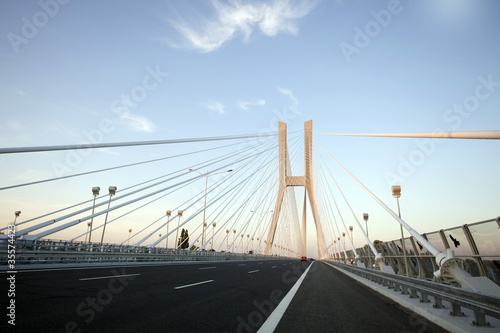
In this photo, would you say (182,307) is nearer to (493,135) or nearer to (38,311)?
(38,311)

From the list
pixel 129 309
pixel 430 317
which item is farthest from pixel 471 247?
pixel 129 309

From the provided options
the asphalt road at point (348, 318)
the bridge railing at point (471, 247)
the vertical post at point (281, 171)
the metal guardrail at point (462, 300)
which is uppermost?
the vertical post at point (281, 171)

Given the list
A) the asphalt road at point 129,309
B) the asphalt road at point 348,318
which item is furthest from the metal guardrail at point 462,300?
the asphalt road at point 129,309

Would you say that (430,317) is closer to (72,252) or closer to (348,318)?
(348,318)

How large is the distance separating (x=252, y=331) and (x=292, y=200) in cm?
4495

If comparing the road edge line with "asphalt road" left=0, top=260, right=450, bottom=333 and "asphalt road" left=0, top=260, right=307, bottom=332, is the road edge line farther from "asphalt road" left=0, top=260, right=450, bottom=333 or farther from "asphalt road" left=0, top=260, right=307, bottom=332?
"asphalt road" left=0, top=260, right=307, bottom=332

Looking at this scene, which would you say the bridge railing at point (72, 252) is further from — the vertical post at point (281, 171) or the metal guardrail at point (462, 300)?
the vertical post at point (281, 171)

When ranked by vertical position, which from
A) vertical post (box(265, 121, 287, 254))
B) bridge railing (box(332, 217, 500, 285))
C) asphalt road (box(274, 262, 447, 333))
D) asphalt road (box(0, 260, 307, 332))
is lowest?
asphalt road (box(274, 262, 447, 333))

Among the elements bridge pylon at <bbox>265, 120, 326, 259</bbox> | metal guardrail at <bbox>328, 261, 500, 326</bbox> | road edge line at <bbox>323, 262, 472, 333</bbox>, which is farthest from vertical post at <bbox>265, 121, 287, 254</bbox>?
metal guardrail at <bbox>328, 261, 500, 326</bbox>

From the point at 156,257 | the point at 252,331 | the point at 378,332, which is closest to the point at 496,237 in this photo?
the point at 378,332

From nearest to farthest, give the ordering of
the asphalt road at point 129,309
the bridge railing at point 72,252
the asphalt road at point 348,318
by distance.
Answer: the asphalt road at point 129,309 < the asphalt road at point 348,318 < the bridge railing at point 72,252

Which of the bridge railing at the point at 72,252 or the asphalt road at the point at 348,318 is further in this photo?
the bridge railing at the point at 72,252

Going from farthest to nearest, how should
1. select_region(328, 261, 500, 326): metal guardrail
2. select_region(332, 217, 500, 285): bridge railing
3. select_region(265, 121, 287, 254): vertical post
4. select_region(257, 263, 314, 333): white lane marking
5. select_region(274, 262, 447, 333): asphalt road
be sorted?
select_region(265, 121, 287, 254): vertical post < select_region(332, 217, 500, 285): bridge railing < select_region(274, 262, 447, 333): asphalt road < select_region(257, 263, 314, 333): white lane marking < select_region(328, 261, 500, 326): metal guardrail

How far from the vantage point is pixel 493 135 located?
4512 mm
